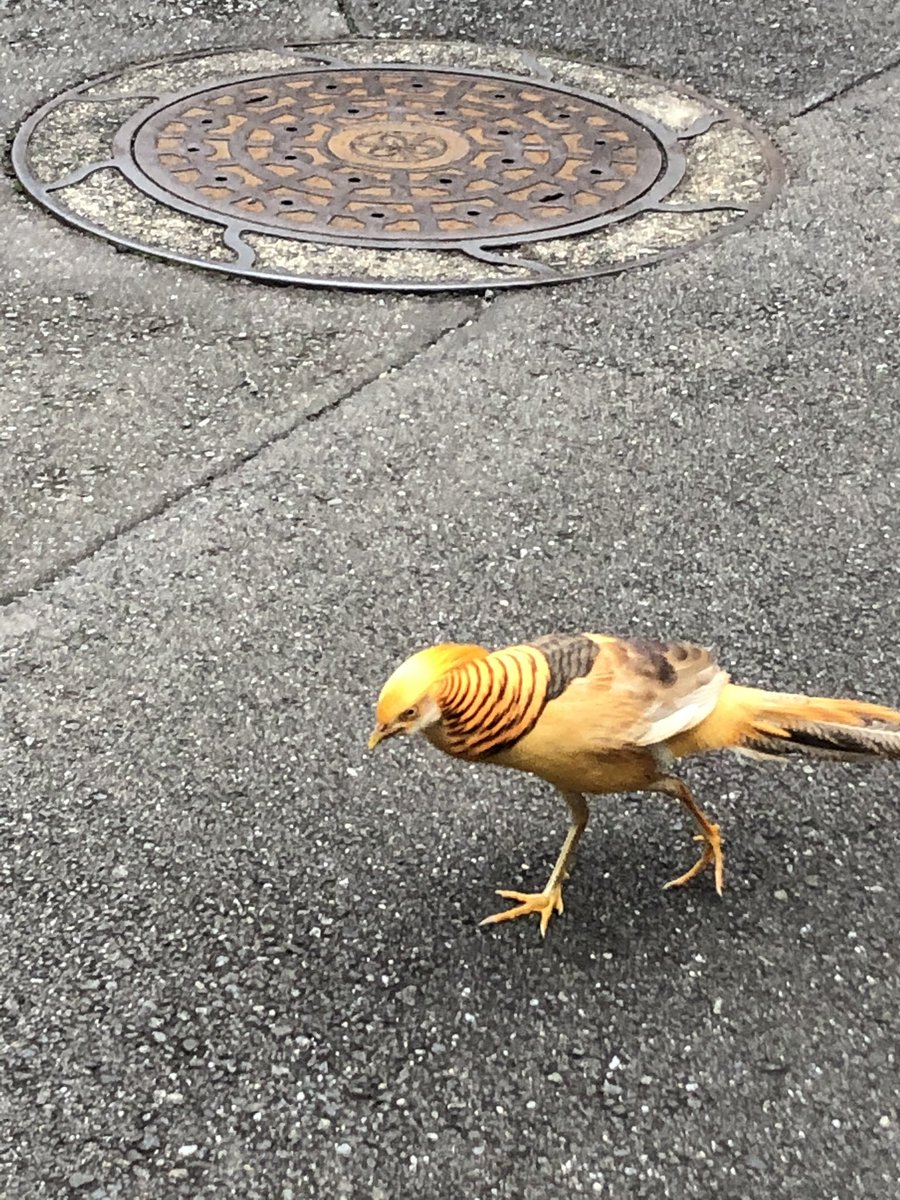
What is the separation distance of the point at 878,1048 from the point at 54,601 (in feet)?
6.34

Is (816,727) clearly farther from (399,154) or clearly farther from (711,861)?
(399,154)

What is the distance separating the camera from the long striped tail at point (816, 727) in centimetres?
226

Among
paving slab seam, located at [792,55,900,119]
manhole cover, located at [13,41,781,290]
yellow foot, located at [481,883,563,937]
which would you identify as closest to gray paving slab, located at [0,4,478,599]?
manhole cover, located at [13,41,781,290]

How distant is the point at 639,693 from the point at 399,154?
10.9 feet

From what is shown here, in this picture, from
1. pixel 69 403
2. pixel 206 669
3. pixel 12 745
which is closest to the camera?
pixel 12 745

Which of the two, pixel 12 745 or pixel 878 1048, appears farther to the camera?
pixel 12 745

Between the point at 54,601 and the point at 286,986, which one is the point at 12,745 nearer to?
the point at 54,601

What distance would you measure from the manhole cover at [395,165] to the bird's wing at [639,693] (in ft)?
7.46

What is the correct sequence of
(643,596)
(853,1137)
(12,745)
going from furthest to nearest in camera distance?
1. (643,596)
2. (12,745)
3. (853,1137)

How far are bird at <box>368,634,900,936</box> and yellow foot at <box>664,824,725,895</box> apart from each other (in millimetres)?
130

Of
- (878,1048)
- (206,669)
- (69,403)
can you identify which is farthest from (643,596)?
(69,403)

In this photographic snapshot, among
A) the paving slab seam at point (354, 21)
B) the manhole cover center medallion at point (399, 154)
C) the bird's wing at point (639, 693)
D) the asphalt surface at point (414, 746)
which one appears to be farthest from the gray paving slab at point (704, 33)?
the bird's wing at point (639, 693)

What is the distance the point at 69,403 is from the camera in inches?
151

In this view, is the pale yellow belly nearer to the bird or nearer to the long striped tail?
the bird
